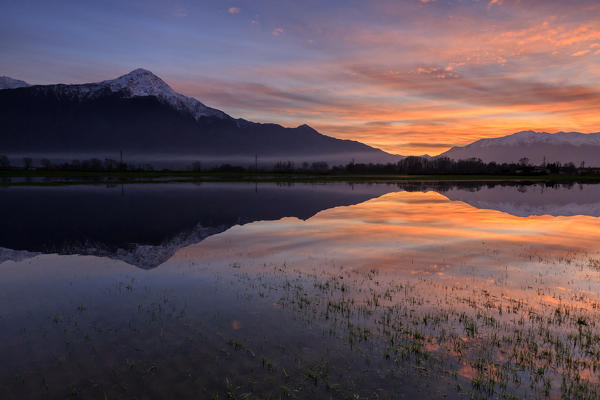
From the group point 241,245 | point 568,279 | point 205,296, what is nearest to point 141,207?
point 241,245

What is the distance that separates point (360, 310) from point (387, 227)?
2354 centimetres

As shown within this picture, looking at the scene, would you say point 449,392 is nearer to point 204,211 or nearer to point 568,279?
point 568,279

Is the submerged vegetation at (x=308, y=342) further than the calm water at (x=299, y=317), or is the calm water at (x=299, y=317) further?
the calm water at (x=299, y=317)

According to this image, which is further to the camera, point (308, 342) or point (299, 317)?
point (299, 317)

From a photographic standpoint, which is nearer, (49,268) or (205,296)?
(205,296)

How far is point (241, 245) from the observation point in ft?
94.0

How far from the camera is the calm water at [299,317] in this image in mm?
9820

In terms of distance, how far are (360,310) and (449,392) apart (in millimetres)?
5712

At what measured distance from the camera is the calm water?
32.2 ft

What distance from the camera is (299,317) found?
46.6 feet

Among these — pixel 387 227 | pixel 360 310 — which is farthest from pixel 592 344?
pixel 387 227

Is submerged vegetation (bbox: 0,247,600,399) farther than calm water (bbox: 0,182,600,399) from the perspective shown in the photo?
No

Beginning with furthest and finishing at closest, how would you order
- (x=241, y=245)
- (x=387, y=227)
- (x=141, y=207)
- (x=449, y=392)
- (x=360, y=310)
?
(x=141, y=207) < (x=387, y=227) < (x=241, y=245) < (x=360, y=310) < (x=449, y=392)

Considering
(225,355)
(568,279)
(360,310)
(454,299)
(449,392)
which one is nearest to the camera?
(449,392)
